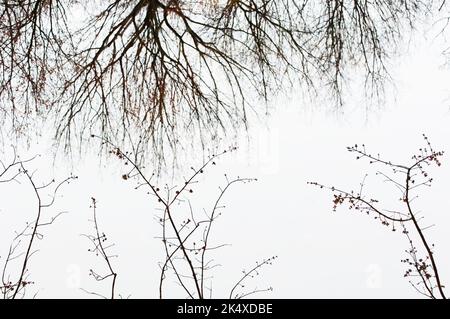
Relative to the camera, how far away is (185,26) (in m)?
4.10

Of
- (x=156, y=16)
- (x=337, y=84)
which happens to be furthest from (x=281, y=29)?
(x=156, y=16)

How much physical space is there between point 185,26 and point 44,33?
3.96ft

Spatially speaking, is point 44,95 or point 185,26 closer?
point 44,95

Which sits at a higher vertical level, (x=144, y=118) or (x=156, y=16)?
(x=156, y=16)

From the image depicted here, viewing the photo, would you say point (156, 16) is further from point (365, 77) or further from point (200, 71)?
point (365, 77)

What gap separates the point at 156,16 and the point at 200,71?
63cm

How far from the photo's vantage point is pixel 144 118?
3904mm
